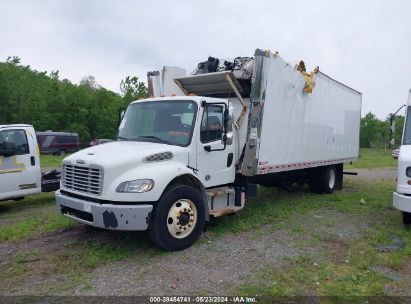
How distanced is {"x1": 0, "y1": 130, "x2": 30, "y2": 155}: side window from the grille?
3.16m

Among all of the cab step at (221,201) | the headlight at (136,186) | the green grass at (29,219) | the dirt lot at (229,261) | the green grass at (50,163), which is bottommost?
the green grass at (50,163)

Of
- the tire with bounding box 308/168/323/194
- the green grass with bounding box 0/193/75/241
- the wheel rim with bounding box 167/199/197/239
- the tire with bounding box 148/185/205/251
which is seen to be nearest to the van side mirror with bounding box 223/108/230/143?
the tire with bounding box 148/185/205/251

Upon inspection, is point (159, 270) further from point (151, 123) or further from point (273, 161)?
point (273, 161)

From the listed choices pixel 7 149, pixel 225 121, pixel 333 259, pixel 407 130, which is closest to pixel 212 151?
pixel 225 121

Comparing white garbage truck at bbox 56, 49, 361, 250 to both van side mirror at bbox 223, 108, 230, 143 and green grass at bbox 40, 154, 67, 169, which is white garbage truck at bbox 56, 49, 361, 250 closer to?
van side mirror at bbox 223, 108, 230, 143

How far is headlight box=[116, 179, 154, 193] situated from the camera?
5660 millimetres

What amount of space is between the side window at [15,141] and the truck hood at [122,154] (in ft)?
10.6

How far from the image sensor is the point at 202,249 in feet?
20.3

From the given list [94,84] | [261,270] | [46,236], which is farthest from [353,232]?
[94,84]

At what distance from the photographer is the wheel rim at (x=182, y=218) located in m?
6.03

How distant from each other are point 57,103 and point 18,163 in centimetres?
5339

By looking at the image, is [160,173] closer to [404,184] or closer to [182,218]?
[182,218]

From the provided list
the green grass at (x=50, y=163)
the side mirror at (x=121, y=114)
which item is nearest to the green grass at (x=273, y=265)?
the side mirror at (x=121, y=114)

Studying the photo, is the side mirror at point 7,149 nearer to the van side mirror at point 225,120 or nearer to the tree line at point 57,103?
the van side mirror at point 225,120
